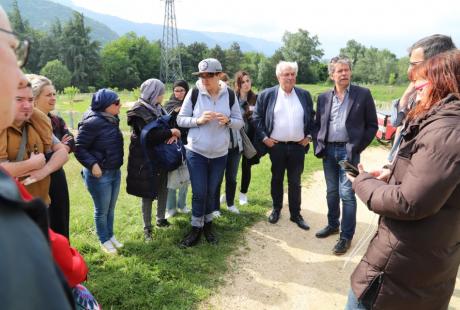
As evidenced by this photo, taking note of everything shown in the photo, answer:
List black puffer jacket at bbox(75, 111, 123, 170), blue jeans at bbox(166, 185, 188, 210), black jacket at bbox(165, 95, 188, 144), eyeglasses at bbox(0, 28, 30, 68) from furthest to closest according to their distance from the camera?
blue jeans at bbox(166, 185, 188, 210) < black jacket at bbox(165, 95, 188, 144) < black puffer jacket at bbox(75, 111, 123, 170) < eyeglasses at bbox(0, 28, 30, 68)

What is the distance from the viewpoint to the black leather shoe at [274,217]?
499 centimetres

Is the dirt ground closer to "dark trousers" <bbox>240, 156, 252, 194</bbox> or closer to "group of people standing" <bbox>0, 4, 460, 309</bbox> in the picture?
"group of people standing" <bbox>0, 4, 460, 309</bbox>

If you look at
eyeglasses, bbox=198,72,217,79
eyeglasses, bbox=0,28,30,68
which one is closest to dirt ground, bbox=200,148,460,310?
eyeglasses, bbox=198,72,217,79

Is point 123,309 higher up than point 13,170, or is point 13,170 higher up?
point 13,170

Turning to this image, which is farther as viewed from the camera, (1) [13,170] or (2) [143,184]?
(2) [143,184]

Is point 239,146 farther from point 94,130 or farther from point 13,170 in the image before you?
point 13,170

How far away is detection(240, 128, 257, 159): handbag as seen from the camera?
16.8 ft

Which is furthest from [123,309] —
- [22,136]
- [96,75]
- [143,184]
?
[96,75]

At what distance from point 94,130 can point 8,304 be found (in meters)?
3.33

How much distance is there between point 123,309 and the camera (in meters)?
3.05

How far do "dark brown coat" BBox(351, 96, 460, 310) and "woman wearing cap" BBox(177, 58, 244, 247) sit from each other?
2177mm

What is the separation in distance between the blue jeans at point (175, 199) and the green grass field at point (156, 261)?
9.1 inches

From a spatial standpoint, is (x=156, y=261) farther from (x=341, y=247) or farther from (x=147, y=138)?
(x=341, y=247)

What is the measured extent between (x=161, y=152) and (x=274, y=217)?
202 centimetres
